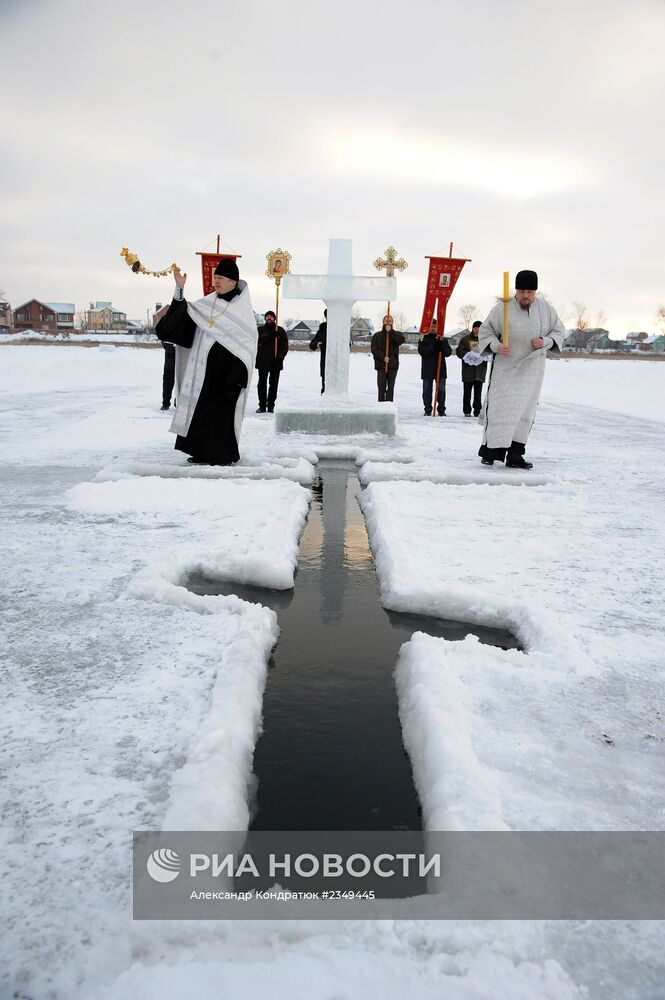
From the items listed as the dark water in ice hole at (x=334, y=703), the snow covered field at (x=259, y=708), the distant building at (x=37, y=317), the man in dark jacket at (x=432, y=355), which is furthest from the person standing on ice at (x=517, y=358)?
the distant building at (x=37, y=317)

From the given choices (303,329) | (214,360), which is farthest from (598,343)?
(214,360)

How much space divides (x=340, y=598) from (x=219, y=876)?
5.71 ft

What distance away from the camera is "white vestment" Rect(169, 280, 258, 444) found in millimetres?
5762

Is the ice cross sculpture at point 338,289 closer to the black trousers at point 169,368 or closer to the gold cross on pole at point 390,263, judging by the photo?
the gold cross on pole at point 390,263

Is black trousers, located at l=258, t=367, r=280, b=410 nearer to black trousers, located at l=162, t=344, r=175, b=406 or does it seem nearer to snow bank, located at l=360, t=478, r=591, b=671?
black trousers, located at l=162, t=344, r=175, b=406

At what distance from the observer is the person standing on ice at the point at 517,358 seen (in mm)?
5957

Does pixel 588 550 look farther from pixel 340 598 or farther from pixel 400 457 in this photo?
pixel 400 457

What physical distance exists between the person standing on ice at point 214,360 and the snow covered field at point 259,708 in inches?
30.0

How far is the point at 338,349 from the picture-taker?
9172 mm

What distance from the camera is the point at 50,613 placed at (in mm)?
2656

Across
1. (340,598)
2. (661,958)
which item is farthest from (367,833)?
(340,598)

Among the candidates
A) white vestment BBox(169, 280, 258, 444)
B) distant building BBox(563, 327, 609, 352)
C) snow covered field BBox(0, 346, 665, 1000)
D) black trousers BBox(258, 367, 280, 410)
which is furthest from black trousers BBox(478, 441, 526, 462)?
distant building BBox(563, 327, 609, 352)

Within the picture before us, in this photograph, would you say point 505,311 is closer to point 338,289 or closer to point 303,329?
point 338,289

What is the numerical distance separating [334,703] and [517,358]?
4641 mm
